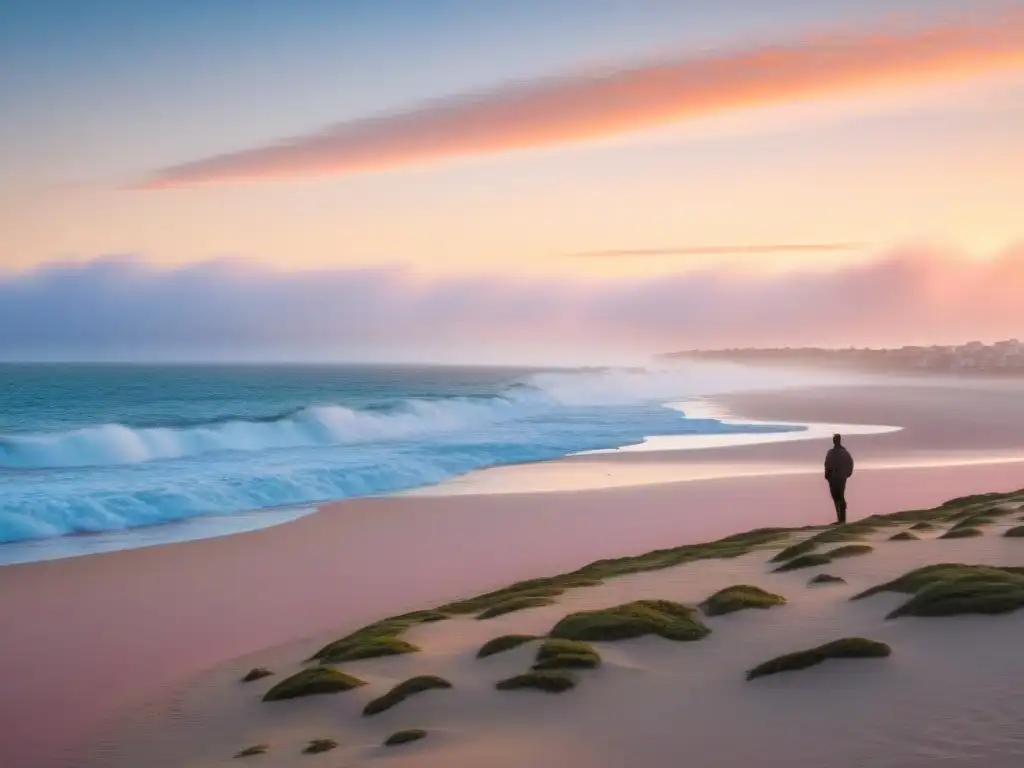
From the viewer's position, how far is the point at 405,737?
32.1 feet

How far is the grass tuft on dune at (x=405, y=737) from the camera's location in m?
9.77

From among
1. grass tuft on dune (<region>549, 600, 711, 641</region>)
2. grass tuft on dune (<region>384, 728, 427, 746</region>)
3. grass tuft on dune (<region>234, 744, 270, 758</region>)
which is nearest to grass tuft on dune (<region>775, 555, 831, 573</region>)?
grass tuft on dune (<region>549, 600, 711, 641</region>)

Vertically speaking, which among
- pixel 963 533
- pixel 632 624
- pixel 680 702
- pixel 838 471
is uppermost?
pixel 838 471

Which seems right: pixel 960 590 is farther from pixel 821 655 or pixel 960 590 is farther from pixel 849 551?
pixel 849 551

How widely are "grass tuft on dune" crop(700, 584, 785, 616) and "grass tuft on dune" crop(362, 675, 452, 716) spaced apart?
3.65 meters

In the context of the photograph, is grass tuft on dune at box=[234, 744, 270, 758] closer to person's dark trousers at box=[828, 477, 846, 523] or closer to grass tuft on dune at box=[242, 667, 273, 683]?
grass tuft on dune at box=[242, 667, 273, 683]

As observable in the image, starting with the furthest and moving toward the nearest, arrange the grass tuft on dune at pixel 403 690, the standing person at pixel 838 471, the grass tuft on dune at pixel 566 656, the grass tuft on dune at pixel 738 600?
the standing person at pixel 838 471, the grass tuft on dune at pixel 738 600, the grass tuft on dune at pixel 566 656, the grass tuft on dune at pixel 403 690

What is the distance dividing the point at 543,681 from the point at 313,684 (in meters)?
2.66

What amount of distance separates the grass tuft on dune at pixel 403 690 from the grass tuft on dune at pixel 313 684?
59 cm

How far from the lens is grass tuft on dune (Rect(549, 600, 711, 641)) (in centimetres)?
1202

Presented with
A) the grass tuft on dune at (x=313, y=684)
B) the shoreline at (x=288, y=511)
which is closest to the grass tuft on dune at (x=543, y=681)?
the grass tuft on dune at (x=313, y=684)

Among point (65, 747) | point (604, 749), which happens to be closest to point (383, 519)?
point (65, 747)

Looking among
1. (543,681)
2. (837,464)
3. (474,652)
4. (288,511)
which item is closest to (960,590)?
(543,681)

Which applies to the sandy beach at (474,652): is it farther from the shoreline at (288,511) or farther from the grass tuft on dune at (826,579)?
the shoreline at (288,511)
